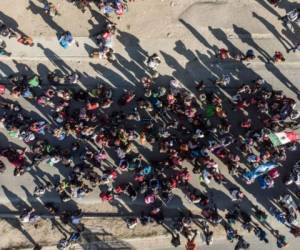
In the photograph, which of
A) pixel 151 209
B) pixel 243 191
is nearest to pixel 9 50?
pixel 151 209

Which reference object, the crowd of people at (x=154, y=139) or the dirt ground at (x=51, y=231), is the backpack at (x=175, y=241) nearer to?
the crowd of people at (x=154, y=139)

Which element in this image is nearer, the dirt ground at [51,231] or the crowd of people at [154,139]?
the crowd of people at [154,139]

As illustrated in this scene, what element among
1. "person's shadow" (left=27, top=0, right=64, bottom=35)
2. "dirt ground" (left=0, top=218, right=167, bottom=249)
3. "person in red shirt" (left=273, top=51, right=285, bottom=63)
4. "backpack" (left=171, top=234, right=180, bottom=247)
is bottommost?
"backpack" (left=171, top=234, right=180, bottom=247)

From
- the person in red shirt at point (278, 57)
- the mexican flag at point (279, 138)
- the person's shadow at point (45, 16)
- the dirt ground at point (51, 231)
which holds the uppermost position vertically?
the person's shadow at point (45, 16)

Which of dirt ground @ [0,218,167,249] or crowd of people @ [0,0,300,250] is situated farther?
dirt ground @ [0,218,167,249]

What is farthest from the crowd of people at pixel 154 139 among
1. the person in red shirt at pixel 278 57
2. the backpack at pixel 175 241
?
the backpack at pixel 175 241

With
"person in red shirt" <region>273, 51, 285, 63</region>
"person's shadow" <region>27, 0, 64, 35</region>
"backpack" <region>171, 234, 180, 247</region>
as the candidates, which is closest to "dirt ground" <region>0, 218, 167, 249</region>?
"backpack" <region>171, 234, 180, 247</region>

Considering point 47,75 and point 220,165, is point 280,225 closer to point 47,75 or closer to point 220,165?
point 220,165

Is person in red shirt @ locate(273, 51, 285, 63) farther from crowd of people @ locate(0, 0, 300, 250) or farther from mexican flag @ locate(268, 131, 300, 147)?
mexican flag @ locate(268, 131, 300, 147)

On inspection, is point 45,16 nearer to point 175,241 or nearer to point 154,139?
point 154,139
